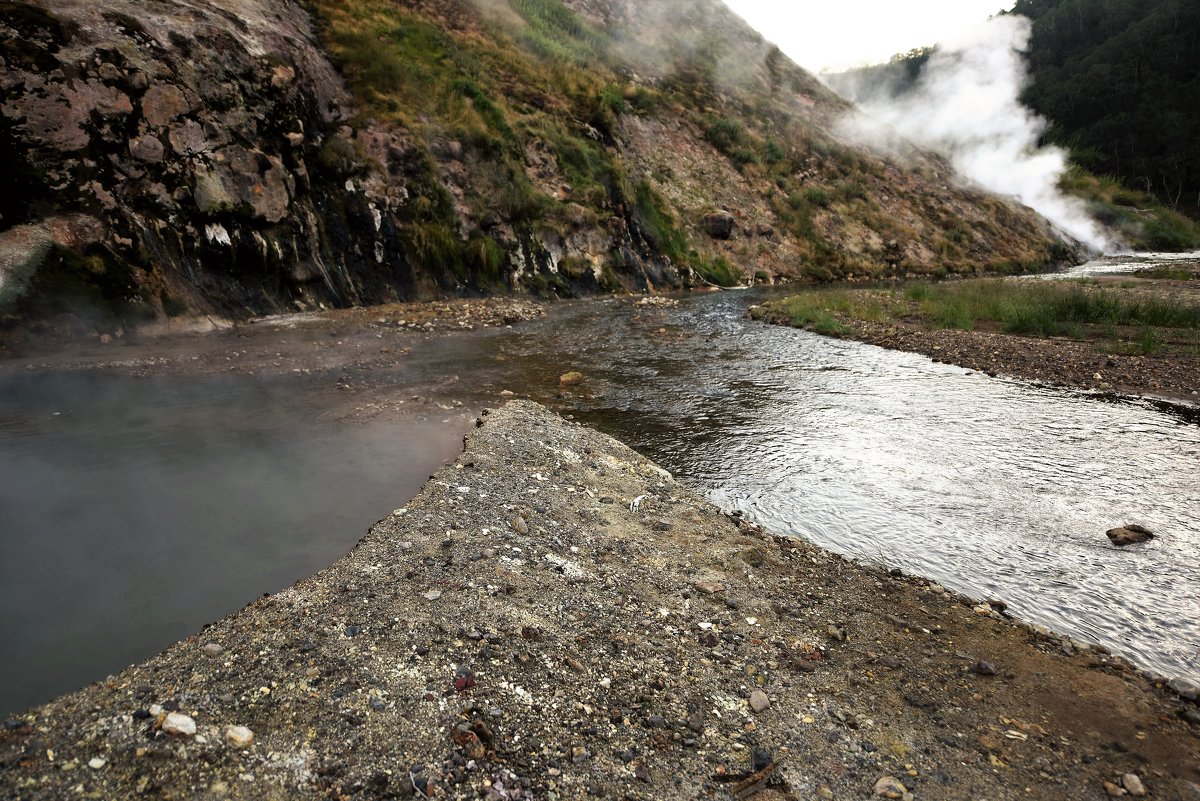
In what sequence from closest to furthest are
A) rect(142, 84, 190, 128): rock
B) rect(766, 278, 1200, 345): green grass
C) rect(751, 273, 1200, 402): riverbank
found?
rect(751, 273, 1200, 402): riverbank < rect(142, 84, 190, 128): rock < rect(766, 278, 1200, 345): green grass

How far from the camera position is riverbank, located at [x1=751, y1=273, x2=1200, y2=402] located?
10797mm

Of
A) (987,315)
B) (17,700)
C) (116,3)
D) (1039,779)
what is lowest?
(17,700)

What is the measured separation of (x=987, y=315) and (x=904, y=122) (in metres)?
49.0

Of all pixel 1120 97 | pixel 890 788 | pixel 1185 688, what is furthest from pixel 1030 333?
pixel 1120 97

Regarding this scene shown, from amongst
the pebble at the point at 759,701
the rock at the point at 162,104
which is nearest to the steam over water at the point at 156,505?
the pebble at the point at 759,701

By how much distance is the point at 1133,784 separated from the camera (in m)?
2.79

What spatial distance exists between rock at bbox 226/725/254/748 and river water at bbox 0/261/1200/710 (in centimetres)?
115

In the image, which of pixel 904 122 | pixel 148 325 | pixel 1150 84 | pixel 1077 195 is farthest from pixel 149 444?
pixel 1150 84

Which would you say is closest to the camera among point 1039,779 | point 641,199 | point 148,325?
point 1039,779

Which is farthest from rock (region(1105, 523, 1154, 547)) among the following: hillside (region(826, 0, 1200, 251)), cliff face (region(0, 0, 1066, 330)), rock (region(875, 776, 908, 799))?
hillside (region(826, 0, 1200, 251))

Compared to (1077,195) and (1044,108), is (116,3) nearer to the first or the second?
(1077,195)

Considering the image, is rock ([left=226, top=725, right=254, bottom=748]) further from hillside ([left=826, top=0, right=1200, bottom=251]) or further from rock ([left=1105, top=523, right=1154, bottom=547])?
hillside ([left=826, top=0, right=1200, bottom=251])

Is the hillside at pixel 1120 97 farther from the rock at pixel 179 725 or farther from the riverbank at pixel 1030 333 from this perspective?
the rock at pixel 179 725

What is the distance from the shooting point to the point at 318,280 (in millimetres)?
16578
